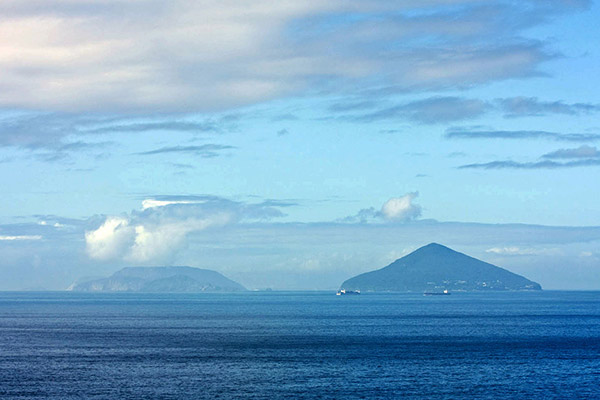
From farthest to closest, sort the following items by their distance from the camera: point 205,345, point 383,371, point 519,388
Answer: point 205,345, point 383,371, point 519,388

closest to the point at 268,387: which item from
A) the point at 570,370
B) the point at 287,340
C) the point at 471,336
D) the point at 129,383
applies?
the point at 129,383

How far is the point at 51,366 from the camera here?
396ft

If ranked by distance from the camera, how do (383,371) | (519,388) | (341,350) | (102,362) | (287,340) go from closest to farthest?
(519,388)
(383,371)
(102,362)
(341,350)
(287,340)

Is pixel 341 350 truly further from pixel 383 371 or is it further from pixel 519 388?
pixel 519 388

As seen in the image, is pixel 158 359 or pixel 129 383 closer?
pixel 129 383

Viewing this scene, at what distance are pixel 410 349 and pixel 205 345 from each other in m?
39.1

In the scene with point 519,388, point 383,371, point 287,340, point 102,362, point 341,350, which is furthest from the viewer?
point 287,340

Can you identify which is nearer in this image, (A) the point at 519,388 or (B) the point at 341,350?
(A) the point at 519,388

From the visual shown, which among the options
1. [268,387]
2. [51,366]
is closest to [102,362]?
[51,366]

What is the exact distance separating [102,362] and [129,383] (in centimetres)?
2393

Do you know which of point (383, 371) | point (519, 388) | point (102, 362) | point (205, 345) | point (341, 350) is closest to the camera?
point (519, 388)

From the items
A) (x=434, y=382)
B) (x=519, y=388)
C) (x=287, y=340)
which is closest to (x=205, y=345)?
(x=287, y=340)

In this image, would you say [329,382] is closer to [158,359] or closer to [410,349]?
[158,359]

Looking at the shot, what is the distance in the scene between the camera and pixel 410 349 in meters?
148
